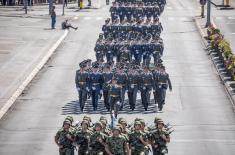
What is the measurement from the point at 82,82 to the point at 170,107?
4.46 metres

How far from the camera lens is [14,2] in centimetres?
9069

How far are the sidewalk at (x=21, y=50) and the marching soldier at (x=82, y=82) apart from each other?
361 cm

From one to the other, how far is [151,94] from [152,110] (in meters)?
3.38

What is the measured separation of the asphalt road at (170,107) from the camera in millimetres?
31750

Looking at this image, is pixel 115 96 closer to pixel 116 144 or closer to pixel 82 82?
pixel 82 82

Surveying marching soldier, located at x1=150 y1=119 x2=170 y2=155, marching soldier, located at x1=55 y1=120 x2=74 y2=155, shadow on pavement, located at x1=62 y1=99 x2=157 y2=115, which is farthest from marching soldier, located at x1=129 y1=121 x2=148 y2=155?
shadow on pavement, located at x1=62 y1=99 x2=157 y2=115

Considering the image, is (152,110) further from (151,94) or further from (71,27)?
(71,27)

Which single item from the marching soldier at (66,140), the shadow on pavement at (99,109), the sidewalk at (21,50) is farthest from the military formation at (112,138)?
the sidewalk at (21,50)

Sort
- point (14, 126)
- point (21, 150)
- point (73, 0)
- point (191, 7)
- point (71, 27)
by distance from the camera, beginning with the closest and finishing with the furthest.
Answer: point (21, 150) → point (14, 126) → point (71, 27) → point (191, 7) → point (73, 0)

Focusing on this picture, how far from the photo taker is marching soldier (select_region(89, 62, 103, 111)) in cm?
3706

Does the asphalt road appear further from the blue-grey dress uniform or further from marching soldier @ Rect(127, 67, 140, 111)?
the blue-grey dress uniform

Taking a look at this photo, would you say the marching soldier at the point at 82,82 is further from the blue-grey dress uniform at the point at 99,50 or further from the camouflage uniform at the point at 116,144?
the camouflage uniform at the point at 116,144

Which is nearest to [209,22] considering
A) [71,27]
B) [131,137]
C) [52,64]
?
[71,27]

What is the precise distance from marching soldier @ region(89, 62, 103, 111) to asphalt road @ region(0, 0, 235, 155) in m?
0.92
